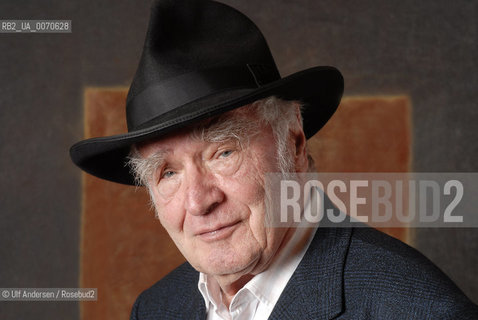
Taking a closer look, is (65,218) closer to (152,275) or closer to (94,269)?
(94,269)

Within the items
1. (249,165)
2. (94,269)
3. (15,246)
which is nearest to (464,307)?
(249,165)

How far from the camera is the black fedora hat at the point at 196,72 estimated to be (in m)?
1.59

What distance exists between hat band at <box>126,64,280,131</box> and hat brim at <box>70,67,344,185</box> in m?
0.03

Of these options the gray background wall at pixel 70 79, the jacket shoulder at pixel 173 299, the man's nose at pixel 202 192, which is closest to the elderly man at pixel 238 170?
the man's nose at pixel 202 192

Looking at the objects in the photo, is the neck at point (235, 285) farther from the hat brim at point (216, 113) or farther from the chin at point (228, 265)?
the hat brim at point (216, 113)

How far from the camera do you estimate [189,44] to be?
1.67 metres

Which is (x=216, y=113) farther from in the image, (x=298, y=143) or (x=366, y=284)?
(x=366, y=284)

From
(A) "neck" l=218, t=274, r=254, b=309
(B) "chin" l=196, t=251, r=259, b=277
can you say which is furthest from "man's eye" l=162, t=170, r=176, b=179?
(A) "neck" l=218, t=274, r=254, b=309

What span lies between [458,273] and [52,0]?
253 centimetres

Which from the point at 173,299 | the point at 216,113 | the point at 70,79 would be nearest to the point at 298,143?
the point at 216,113

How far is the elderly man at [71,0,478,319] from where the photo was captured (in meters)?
1.59

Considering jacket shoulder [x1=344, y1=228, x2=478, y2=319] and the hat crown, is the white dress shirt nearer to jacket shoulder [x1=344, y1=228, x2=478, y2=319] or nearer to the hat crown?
jacket shoulder [x1=344, y1=228, x2=478, y2=319]

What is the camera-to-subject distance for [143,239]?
322cm

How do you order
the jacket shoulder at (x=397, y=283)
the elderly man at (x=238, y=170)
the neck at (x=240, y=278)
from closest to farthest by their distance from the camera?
the jacket shoulder at (x=397, y=283) < the elderly man at (x=238, y=170) < the neck at (x=240, y=278)
